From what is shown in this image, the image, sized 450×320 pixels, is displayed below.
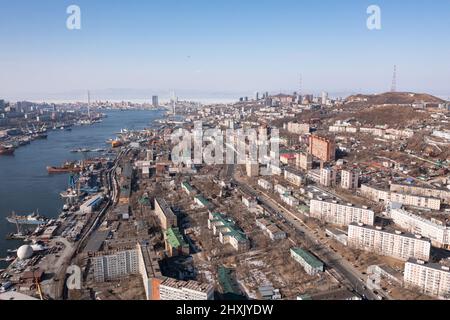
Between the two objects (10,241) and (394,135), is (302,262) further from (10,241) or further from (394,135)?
(394,135)

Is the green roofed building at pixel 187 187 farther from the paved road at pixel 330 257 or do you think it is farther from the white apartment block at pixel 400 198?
the white apartment block at pixel 400 198

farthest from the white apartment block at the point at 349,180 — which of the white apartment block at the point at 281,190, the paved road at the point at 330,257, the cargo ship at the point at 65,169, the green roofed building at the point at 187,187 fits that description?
the cargo ship at the point at 65,169

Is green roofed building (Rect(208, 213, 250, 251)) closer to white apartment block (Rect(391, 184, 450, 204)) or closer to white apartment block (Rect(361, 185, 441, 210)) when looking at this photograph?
white apartment block (Rect(361, 185, 441, 210))

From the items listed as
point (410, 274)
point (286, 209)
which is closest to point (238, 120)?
point (286, 209)

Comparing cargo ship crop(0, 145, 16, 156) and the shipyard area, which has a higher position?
cargo ship crop(0, 145, 16, 156)

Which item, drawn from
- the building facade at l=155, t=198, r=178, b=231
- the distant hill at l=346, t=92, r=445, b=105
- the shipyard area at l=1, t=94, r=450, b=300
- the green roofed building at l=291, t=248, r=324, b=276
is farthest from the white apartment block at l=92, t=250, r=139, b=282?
the distant hill at l=346, t=92, r=445, b=105

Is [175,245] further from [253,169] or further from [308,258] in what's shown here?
[253,169]
